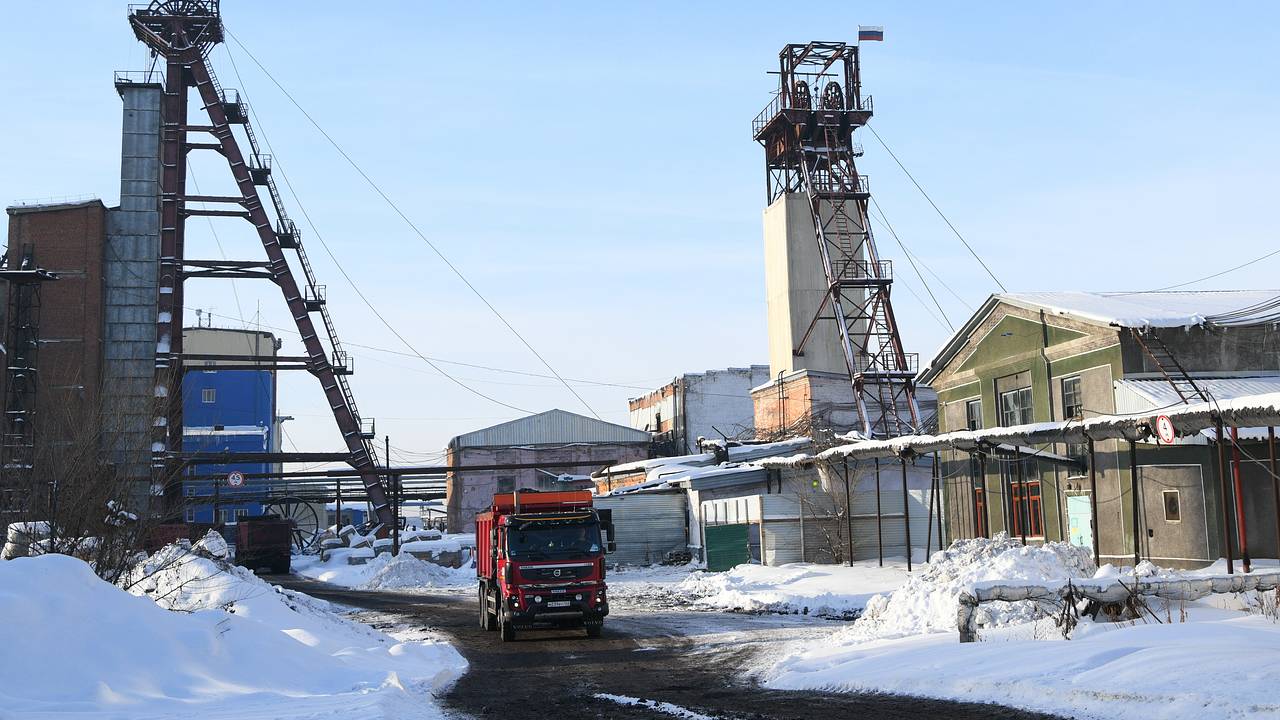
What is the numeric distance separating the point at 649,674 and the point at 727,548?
26.2m

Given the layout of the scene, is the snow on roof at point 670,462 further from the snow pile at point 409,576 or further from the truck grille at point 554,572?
the truck grille at point 554,572

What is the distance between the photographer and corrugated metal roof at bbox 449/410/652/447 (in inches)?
3334

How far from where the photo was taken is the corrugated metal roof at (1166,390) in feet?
93.7

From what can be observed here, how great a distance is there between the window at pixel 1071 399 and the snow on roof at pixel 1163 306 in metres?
2.08

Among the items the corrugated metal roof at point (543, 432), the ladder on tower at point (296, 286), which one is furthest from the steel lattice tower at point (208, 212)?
the corrugated metal roof at point (543, 432)

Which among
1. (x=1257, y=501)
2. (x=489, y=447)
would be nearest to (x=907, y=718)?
(x=1257, y=501)

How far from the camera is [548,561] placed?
22.6 metres

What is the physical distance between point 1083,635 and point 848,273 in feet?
163

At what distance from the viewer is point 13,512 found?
21.2 m

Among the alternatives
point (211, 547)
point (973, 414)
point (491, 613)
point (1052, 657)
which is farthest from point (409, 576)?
point (1052, 657)

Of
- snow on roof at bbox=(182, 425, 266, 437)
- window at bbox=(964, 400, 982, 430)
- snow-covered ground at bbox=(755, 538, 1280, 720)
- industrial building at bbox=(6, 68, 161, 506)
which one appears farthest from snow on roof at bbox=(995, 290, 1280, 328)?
snow on roof at bbox=(182, 425, 266, 437)

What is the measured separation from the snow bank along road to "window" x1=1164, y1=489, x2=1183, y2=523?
9967 mm

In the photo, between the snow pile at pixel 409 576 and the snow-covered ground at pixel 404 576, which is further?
the snow pile at pixel 409 576

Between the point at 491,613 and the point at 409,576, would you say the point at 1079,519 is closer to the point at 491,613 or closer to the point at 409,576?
the point at 491,613
